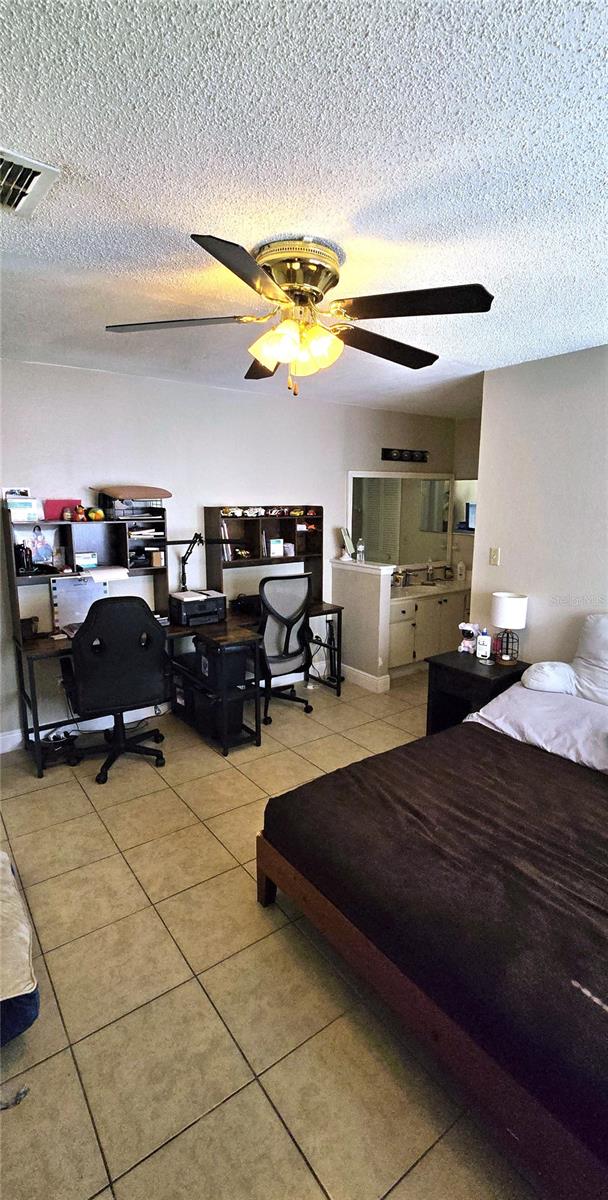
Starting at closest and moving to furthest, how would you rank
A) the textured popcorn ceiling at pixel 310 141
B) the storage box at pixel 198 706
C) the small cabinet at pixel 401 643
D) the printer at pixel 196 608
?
1. the textured popcorn ceiling at pixel 310 141
2. the storage box at pixel 198 706
3. the printer at pixel 196 608
4. the small cabinet at pixel 401 643

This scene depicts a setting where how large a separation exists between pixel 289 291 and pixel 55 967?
2486mm

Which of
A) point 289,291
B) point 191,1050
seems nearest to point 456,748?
point 191,1050

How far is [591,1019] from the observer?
1.18 m

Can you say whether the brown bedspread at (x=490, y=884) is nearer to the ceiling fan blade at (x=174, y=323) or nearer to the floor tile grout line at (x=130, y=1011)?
the floor tile grout line at (x=130, y=1011)

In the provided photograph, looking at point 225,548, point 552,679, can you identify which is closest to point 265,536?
point 225,548

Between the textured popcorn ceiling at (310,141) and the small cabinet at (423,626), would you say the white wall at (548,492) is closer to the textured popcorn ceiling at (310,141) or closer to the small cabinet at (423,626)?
Answer: the textured popcorn ceiling at (310,141)

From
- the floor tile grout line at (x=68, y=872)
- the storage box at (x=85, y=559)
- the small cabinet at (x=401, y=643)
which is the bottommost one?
the floor tile grout line at (x=68, y=872)

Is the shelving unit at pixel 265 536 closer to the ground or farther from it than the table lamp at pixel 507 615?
farther from it

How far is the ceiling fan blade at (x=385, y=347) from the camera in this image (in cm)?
186

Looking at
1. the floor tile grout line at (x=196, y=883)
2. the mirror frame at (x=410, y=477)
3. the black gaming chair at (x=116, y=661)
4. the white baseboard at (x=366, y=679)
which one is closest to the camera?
the floor tile grout line at (x=196, y=883)

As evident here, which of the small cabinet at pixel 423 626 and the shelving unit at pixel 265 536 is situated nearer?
the shelving unit at pixel 265 536

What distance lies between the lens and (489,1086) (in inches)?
48.9

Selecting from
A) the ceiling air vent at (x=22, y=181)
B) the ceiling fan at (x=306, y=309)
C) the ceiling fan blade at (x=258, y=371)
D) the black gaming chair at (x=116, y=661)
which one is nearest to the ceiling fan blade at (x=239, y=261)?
the ceiling fan at (x=306, y=309)

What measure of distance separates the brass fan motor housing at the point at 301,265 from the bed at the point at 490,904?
1.83m
